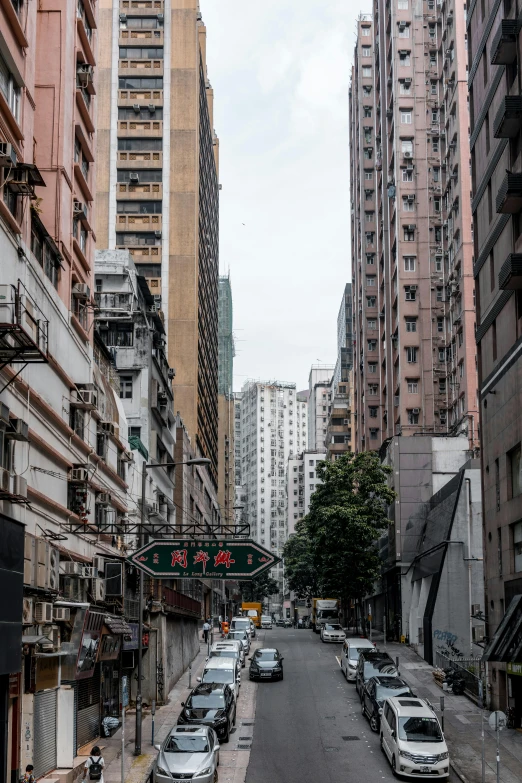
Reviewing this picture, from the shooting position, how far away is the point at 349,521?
62.3 m

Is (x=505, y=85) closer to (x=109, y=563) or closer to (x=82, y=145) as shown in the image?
(x=82, y=145)

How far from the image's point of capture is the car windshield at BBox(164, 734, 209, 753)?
26.2 meters

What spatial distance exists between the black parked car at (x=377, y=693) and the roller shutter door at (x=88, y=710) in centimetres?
930

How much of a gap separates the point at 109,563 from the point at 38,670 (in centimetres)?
1009

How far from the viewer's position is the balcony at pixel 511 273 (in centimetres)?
3597

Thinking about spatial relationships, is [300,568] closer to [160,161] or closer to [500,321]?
[160,161]

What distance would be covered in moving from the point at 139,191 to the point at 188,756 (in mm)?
71808

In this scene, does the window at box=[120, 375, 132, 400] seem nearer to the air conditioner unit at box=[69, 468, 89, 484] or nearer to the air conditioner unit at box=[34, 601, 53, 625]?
the air conditioner unit at box=[69, 468, 89, 484]

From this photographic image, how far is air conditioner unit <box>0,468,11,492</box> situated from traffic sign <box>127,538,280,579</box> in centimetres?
400

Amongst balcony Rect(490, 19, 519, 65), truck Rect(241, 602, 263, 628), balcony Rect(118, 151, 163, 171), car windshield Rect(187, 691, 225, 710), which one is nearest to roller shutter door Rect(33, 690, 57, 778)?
car windshield Rect(187, 691, 225, 710)

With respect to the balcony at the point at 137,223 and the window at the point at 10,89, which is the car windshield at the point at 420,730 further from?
the balcony at the point at 137,223

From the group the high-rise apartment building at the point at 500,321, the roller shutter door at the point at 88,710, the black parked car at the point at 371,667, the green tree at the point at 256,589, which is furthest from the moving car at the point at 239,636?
the green tree at the point at 256,589

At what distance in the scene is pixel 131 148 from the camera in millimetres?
92750

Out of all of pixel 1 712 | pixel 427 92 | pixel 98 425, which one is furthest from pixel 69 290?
pixel 427 92
